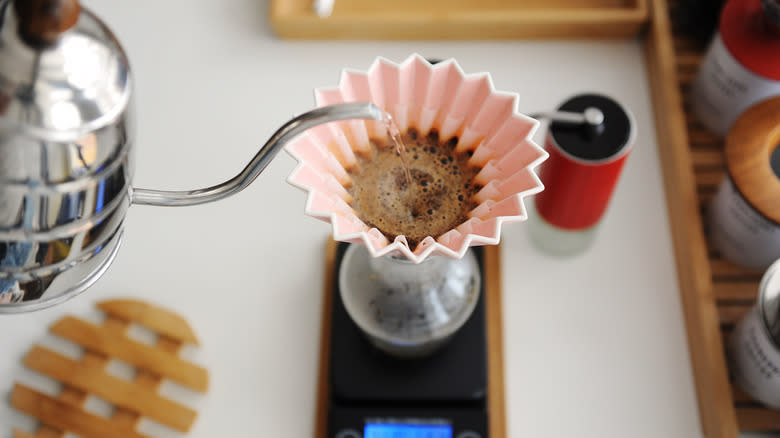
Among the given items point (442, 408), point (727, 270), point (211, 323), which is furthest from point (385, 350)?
point (727, 270)

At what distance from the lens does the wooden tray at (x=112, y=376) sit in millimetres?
674

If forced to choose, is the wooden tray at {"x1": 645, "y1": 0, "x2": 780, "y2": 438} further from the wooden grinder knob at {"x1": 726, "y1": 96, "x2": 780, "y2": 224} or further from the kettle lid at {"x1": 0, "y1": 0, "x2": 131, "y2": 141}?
the kettle lid at {"x1": 0, "y1": 0, "x2": 131, "y2": 141}

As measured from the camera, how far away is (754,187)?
0.62 meters

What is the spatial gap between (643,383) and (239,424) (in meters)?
0.39

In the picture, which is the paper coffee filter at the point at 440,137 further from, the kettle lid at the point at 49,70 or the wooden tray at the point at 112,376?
the wooden tray at the point at 112,376

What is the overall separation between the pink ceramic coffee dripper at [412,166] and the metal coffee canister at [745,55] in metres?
0.32

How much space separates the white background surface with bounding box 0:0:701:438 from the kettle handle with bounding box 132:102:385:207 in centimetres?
29

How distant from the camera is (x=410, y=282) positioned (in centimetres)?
59

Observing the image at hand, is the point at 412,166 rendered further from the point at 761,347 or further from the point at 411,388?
the point at 761,347

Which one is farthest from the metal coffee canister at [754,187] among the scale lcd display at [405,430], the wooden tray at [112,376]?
the wooden tray at [112,376]

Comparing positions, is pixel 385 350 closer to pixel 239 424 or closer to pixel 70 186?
pixel 239 424

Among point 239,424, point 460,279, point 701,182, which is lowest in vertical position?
point 239,424

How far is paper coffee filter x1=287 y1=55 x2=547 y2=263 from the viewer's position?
445 mm

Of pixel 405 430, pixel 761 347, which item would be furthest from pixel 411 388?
pixel 761 347
